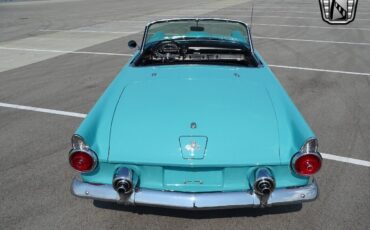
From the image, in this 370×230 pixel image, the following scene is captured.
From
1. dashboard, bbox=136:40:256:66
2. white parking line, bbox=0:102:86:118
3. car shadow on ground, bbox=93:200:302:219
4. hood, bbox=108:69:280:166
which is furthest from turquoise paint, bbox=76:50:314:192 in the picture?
white parking line, bbox=0:102:86:118

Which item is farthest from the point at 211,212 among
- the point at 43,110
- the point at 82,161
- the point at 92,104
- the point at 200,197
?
the point at 43,110

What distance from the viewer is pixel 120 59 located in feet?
33.1

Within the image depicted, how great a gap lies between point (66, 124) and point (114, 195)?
122 inches

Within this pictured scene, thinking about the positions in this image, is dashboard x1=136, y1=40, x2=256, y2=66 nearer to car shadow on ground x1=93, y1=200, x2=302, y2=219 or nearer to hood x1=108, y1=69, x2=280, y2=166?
hood x1=108, y1=69, x2=280, y2=166

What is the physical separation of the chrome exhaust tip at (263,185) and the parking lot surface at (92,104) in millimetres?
580

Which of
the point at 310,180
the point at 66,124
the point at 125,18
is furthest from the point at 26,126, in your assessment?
the point at 125,18

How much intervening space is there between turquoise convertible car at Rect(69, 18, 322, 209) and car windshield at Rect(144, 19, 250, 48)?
147 cm

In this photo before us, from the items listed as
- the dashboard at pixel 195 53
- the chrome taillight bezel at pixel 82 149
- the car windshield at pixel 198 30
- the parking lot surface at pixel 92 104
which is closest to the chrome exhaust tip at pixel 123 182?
the chrome taillight bezel at pixel 82 149

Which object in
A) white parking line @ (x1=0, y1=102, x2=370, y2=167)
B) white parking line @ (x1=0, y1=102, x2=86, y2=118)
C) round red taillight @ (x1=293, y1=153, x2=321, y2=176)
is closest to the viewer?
round red taillight @ (x1=293, y1=153, x2=321, y2=176)

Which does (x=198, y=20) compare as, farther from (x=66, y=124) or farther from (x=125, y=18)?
(x=125, y=18)

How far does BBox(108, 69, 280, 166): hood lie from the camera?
9.18ft

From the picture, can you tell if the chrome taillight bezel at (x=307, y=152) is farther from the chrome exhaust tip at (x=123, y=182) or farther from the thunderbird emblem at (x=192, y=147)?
the chrome exhaust tip at (x=123, y=182)

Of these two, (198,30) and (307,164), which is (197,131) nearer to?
(307,164)

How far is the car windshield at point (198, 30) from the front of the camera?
15.4ft
